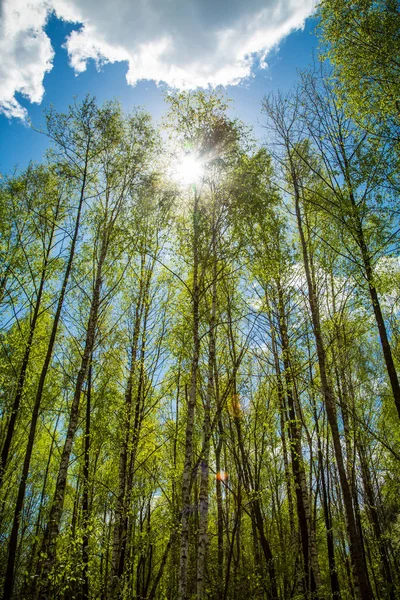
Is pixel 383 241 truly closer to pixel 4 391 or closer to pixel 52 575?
pixel 52 575

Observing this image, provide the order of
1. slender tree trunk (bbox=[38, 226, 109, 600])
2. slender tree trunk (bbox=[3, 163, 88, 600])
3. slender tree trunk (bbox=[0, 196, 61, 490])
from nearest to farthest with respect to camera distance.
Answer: slender tree trunk (bbox=[38, 226, 109, 600]), slender tree trunk (bbox=[3, 163, 88, 600]), slender tree trunk (bbox=[0, 196, 61, 490])

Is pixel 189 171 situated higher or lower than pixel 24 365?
higher

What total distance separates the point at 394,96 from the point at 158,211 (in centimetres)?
649

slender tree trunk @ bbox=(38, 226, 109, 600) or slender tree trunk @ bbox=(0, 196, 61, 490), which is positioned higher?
slender tree trunk @ bbox=(0, 196, 61, 490)

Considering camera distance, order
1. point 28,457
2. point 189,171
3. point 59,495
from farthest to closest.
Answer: point 189,171 → point 28,457 → point 59,495

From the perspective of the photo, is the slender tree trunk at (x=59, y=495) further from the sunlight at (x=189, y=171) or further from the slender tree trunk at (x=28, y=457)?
the sunlight at (x=189, y=171)

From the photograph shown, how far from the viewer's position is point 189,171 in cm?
954

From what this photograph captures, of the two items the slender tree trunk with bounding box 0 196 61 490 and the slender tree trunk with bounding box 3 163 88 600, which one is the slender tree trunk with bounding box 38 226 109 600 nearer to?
the slender tree trunk with bounding box 3 163 88 600

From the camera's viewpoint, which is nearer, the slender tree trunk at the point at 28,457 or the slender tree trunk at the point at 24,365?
the slender tree trunk at the point at 28,457

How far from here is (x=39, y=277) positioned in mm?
10750

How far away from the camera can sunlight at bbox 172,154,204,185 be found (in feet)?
31.1

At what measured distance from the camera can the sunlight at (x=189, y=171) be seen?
31.1 ft

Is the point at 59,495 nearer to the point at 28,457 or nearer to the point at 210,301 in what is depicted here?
the point at 28,457

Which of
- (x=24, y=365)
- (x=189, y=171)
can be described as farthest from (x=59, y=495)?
(x=189, y=171)
